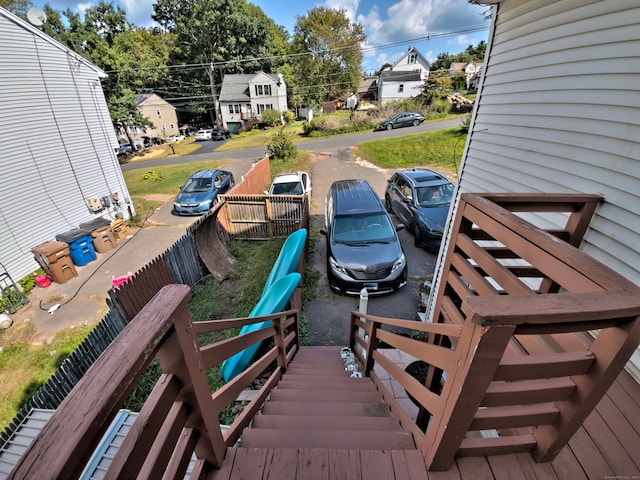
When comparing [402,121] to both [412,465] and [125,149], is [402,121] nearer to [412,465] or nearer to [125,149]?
[125,149]

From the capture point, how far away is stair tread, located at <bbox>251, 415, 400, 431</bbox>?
6.22 ft

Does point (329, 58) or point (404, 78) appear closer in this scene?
point (404, 78)

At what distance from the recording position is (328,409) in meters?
2.21

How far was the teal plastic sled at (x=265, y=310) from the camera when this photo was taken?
421cm

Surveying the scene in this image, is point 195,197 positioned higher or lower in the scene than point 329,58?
lower

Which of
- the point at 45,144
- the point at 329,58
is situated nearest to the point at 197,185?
the point at 45,144

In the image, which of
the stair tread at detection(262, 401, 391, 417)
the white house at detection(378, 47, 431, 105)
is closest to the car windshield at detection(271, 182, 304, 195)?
the stair tread at detection(262, 401, 391, 417)

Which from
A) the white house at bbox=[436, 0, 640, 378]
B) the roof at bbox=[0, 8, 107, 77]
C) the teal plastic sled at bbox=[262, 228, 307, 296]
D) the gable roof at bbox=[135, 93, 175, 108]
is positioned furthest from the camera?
the gable roof at bbox=[135, 93, 175, 108]

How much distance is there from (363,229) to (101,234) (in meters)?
8.53

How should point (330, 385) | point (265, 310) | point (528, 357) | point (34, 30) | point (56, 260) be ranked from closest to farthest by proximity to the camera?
1. point (528, 357)
2. point (330, 385)
3. point (265, 310)
4. point (56, 260)
5. point (34, 30)

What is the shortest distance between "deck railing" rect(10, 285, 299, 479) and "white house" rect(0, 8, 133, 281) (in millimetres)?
10302

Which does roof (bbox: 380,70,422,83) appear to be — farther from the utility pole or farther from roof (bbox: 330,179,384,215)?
roof (bbox: 330,179,384,215)

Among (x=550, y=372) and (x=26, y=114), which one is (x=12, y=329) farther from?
(x=550, y=372)

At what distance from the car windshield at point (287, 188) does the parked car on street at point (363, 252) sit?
336 cm
